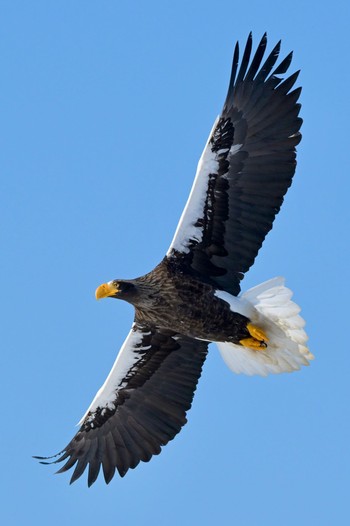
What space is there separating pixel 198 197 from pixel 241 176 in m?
0.42

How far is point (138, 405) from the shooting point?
1323 cm

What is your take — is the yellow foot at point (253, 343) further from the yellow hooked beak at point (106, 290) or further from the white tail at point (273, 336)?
the yellow hooked beak at point (106, 290)

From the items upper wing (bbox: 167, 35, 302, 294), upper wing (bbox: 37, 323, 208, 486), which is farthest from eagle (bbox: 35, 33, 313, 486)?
upper wing (bbox: 37, 323, 208, 486)

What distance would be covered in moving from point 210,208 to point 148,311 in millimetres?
1074

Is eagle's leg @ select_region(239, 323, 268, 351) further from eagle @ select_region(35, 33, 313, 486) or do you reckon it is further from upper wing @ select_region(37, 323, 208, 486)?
upper wing @ select_region(37, 323, 208, 486)

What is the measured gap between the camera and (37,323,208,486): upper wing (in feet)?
42.8

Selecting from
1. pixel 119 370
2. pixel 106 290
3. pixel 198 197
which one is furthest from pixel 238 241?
pixel 119 370

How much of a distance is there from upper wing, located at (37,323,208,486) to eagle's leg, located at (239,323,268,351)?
69cm

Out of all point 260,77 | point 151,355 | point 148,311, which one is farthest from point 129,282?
point 260,77

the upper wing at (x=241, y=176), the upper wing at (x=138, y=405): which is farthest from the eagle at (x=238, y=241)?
the upper wing at (x=138, y=405)

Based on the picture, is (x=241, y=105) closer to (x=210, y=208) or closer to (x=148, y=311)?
(x=210, y=208)

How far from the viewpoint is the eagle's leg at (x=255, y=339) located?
12320 mm

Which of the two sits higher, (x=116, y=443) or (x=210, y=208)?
(x=210, y=208)

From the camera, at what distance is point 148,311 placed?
40.4ft
